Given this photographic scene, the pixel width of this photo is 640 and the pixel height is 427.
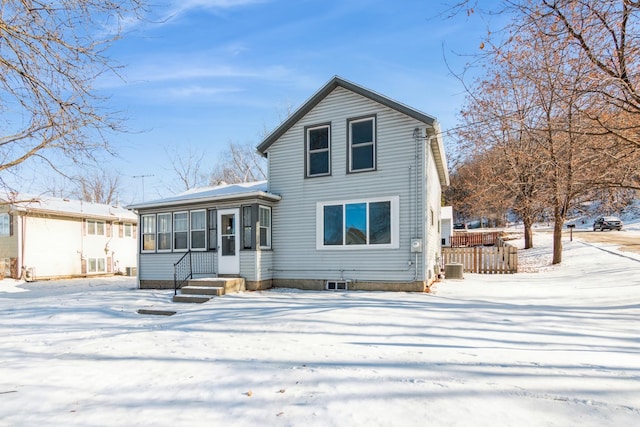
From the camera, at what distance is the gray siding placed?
10.7 metres

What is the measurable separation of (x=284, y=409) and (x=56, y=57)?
222 inches

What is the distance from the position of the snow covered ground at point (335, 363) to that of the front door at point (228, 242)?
2881 millimetres

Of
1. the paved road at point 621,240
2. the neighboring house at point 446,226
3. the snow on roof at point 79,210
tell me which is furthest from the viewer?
the neighboring house at point 446,226

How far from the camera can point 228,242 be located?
12.5 meters

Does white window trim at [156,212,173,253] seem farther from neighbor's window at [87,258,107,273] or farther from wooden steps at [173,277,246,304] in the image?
neighbor's window at [87,258,107,273]

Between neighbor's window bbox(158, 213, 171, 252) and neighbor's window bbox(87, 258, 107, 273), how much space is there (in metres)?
13.4

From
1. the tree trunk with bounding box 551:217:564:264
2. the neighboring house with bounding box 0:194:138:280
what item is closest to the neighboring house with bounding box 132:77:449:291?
the tree trunk with bounding box 551:217:564:264

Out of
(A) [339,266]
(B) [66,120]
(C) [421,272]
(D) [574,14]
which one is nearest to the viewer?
(B) [66,120]

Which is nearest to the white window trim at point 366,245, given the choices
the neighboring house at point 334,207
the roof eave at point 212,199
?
the neighboring house at point 334,207

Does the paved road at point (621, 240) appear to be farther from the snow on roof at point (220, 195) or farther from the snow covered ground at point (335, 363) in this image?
the snow on roof at point (220, 195)

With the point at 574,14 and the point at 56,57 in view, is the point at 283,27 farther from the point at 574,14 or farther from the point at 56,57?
the point at 574,14

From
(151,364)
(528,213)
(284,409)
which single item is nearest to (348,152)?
(151,364)

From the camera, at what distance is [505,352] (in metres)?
4.89

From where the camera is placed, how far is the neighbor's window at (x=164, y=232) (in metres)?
13.9
